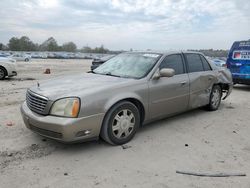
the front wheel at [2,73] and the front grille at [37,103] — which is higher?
the front grille at [37,103]

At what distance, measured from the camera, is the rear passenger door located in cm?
579

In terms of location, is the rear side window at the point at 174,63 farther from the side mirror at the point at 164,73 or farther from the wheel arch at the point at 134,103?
the wheel arch at the point at 134,103

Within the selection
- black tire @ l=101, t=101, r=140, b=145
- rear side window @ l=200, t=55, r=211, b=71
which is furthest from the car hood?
rear side window @ l=200, t=55, r=211, b=71

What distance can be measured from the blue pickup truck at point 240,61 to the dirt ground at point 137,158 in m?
5.36

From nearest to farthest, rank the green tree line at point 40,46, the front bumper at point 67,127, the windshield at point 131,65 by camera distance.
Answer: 1. the front bumper at point 67,127
2. the windshield at point 131,65
3. the green tree line at point 40,46

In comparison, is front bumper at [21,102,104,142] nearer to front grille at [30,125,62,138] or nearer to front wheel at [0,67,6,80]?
front grille at [30,125,62,138]

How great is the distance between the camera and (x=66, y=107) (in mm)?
3814

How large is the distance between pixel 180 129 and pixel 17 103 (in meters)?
4.46

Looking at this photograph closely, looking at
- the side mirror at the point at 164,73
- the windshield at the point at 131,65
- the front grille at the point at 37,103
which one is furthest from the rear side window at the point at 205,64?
the front grille at the point at 37,103

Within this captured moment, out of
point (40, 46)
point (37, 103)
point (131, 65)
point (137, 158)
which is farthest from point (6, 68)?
point (40, 46)

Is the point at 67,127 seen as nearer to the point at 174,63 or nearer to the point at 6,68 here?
the point at 174,63

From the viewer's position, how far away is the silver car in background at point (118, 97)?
3834 mm

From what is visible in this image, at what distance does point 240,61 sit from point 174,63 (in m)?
6.17

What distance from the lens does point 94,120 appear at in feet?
12.9
